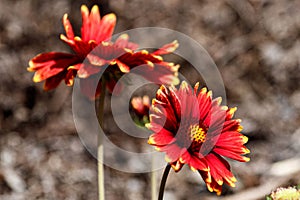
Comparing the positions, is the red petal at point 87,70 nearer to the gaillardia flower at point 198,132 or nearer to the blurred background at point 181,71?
the gaillardia flower at point 198,132

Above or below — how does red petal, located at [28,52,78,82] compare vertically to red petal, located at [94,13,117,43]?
below

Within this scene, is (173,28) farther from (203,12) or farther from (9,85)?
(9,85)

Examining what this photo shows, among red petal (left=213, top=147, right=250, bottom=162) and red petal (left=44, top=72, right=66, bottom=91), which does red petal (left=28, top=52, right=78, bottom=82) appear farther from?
red petal (left=213, top=147, right=250, bottom=162)

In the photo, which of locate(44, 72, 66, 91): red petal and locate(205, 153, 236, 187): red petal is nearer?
locate(205, 153, 236, 187): red petal

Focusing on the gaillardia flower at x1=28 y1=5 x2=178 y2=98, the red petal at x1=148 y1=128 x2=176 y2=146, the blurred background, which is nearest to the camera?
the red petal at x1=148 y1=128 x2=176 y2=146

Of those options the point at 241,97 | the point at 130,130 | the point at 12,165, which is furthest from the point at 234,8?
the point at 12,165

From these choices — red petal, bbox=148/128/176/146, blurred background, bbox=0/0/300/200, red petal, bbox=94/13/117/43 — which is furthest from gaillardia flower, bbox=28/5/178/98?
blurred background, bbox=0/0/300/200

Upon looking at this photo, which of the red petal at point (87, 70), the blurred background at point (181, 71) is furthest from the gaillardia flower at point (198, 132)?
the blurred background at point (181, 71)

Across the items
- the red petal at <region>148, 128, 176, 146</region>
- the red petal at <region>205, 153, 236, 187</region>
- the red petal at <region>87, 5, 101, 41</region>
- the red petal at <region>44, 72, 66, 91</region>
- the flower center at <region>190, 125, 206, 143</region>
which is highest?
the red petal at <region>87, 5, 101, 41</region>
